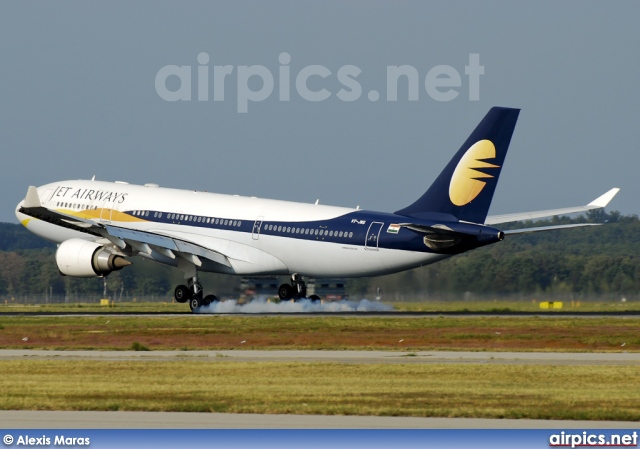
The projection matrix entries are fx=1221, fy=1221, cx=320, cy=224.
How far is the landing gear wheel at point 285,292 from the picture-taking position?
197 feet

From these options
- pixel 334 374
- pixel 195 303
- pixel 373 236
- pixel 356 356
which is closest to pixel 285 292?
Answer: pixel 195 303

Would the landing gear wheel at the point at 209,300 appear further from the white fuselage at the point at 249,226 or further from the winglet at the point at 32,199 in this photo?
the winglet at the point at 32,199

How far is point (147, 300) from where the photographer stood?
74750mm

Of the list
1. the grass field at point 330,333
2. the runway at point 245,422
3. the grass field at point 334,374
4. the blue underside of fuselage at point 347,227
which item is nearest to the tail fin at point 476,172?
the blue underside of fuselage at point 347,227

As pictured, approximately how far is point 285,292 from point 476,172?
12024 millimetres

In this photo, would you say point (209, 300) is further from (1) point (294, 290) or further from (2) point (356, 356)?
(2) point (356, 356)

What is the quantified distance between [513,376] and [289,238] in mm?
28174

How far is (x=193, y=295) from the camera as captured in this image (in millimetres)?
59469

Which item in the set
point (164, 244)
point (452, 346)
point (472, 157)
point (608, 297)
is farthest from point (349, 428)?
point (608, 297)

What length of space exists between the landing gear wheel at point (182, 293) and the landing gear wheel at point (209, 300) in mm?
859

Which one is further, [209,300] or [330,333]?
[209,300]

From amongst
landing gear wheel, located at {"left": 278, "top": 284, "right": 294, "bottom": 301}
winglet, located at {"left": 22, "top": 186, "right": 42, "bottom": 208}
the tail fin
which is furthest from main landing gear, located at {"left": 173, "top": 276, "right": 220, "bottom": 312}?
the tail fin

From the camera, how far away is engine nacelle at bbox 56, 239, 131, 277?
57344 mm

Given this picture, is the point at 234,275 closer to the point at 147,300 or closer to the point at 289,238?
the point at 289,238
